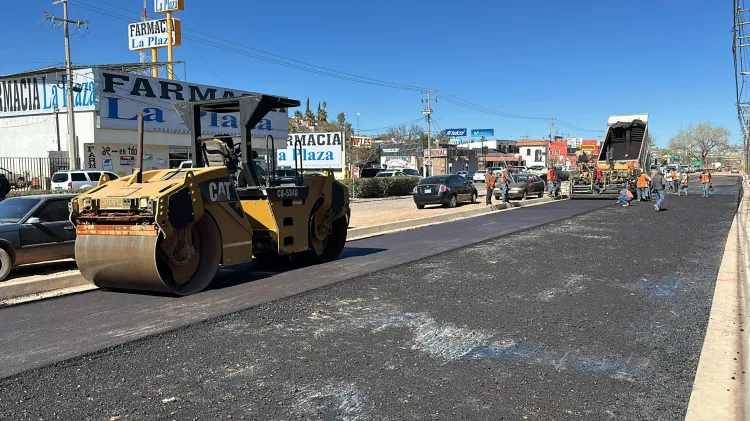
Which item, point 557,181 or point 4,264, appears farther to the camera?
point 557,181

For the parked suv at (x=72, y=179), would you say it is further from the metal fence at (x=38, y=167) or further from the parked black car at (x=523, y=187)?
the parked black car at (x=523, y=187)

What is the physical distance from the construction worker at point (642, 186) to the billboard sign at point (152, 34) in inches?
1369

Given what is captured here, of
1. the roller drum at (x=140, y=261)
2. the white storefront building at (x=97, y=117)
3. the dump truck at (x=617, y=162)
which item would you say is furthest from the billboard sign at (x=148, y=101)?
the roller drum at (x=140, y=261)

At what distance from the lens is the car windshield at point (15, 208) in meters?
9.35

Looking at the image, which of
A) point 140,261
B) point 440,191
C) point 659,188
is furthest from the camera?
point 440,191

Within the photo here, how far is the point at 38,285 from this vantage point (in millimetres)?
8156

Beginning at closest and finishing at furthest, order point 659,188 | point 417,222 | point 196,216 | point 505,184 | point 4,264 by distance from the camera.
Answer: point 196,216 < point 4,264 < point 417,222 < point 659,188 < point 505,184

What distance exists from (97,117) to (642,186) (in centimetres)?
2694

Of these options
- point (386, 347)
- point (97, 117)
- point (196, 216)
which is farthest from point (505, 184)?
point (97, 117)

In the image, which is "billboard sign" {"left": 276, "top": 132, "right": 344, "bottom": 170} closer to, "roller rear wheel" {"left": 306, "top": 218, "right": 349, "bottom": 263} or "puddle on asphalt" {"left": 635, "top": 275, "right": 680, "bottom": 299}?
"roller rear wheel" {"left": 306, "top": 218, "right": 349, "bottom": 263}

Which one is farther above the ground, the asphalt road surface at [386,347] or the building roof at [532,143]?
the building roof at [532,143]

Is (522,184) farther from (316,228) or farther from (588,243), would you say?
(316,228)

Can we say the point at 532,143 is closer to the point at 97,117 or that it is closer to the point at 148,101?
the point at 148,101

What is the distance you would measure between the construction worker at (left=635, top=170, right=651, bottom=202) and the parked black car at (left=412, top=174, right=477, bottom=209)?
7.82m
